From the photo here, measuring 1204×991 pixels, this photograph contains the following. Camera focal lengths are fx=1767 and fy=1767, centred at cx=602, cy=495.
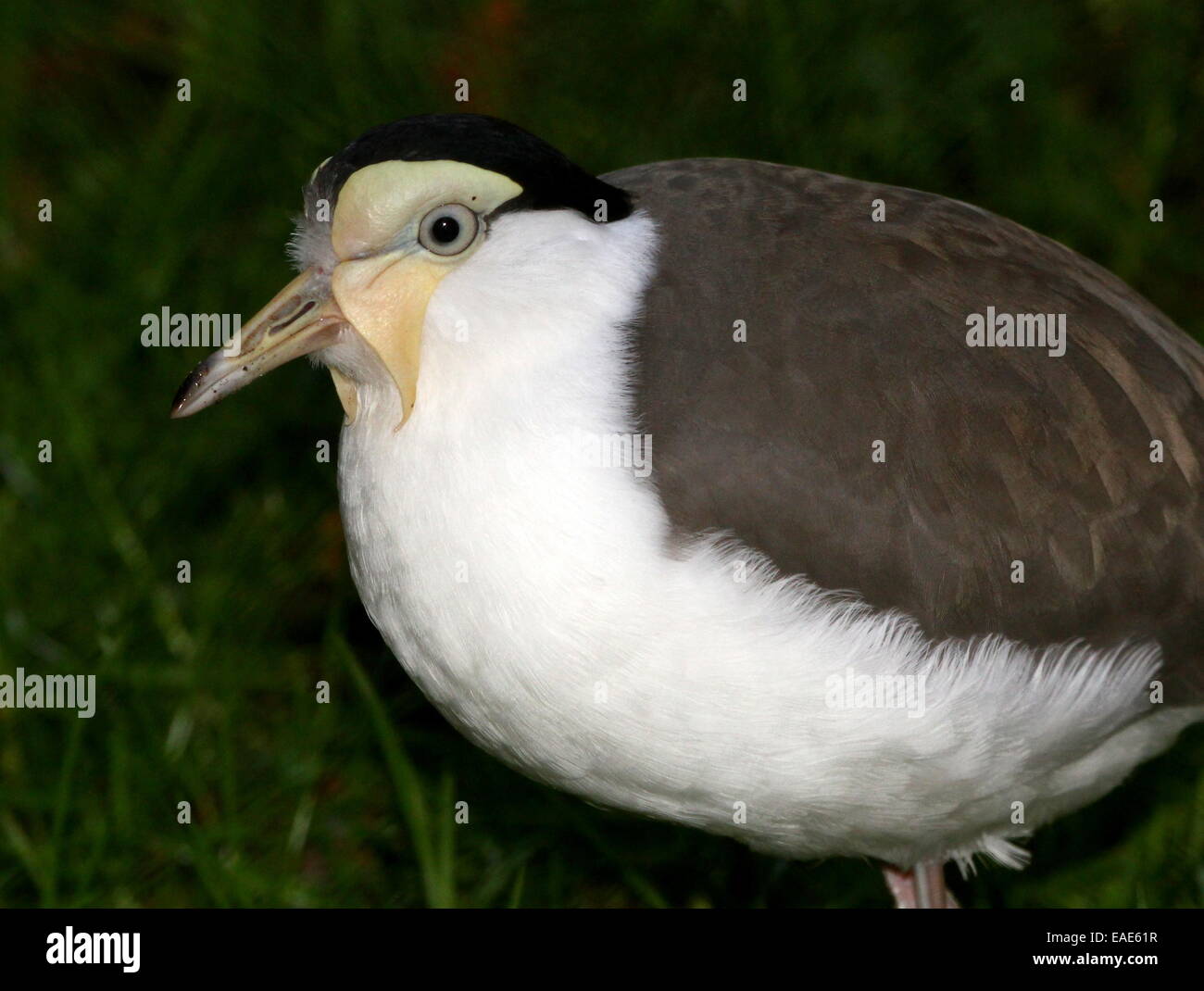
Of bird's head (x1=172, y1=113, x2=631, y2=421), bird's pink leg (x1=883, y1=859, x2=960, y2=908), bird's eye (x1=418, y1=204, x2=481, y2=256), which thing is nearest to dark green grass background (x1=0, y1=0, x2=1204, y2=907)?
bird's pink leg (x1=883, y1=859, x2=960, y2=908)

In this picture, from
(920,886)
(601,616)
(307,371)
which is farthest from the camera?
(307,371)

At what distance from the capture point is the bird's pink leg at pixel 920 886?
4.40m

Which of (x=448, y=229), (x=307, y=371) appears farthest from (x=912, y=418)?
(x=307, y=371)

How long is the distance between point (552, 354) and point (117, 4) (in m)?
4.17

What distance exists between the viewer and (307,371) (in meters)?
5.91

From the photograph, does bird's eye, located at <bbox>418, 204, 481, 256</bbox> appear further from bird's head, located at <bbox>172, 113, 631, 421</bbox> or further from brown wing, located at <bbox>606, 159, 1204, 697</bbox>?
brown wing, located at <bbox>606, 159, 1204, 697</bbox>

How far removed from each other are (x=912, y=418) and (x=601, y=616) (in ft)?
2.57

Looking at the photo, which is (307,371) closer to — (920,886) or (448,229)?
(448,229)

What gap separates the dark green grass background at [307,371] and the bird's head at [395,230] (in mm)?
1155

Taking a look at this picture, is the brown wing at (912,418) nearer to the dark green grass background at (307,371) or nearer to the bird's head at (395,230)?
the bird's head at (395,230)

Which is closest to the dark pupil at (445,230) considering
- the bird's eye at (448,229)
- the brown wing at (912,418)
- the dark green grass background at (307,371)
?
the bird's eye at (448,229)

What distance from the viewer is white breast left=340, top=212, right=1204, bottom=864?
11.5 ft
